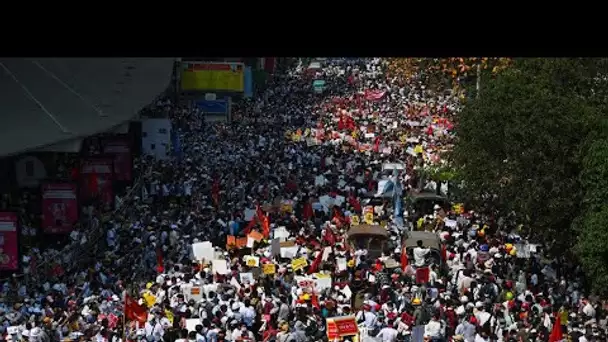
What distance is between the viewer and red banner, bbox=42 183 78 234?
2280 centimetres

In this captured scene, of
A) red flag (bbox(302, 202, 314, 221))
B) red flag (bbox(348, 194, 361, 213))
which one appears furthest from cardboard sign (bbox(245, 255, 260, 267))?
red flag (bbox(348, 194, 361, 213))

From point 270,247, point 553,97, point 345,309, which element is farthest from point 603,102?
point 345,309

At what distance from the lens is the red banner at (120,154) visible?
28.2 meters

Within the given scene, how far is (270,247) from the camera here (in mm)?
21500

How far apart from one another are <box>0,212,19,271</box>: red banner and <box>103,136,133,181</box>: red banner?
7783mm

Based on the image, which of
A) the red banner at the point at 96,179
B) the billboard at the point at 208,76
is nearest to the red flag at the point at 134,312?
the red banner at the point at 96,179

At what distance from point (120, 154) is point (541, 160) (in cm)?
1165

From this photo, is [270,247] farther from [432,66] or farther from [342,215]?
[432,66]

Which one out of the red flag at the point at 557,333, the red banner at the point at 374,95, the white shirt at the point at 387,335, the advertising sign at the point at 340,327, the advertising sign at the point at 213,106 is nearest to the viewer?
the advertising sign at the point at 340,327

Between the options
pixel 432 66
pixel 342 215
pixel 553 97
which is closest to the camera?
pixel 553 97

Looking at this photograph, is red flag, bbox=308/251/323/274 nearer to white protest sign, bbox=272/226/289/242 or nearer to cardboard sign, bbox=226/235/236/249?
white protest sign, bbox=272/226/289/242

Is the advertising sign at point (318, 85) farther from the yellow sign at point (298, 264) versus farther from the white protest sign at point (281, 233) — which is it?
the yellow sign at point (298, 264)

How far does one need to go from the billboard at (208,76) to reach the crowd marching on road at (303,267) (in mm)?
11539
